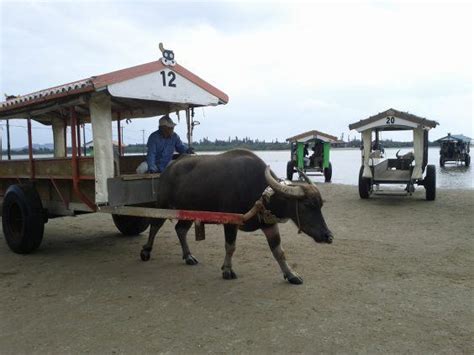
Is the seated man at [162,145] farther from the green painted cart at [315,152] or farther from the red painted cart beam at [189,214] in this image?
the green painted cart at [315,152]

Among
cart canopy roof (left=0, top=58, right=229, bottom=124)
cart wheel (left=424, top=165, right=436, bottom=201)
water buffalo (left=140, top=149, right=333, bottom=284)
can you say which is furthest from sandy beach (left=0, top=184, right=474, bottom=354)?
cart wheel (left=424, top=165, right=436, bottom=201)

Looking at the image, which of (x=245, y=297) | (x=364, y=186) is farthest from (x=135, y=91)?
(x=364, y=186)

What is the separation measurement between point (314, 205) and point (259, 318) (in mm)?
1248

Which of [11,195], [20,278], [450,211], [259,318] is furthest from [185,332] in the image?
[450,211]

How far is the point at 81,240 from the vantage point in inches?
281

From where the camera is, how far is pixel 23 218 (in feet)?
19.2

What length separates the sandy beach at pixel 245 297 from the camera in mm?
3285

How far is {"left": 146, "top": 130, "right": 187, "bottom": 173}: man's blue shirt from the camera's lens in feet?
19.0

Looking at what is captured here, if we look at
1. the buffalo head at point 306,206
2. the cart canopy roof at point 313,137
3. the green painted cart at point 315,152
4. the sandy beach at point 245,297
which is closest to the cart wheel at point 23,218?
the sandy beach at point 245,297

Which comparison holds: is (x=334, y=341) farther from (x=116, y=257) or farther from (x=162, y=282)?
(x=116, y=257)

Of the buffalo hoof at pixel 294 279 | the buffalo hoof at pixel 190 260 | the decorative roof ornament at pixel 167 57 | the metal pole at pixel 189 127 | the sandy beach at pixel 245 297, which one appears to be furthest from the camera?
the metal pole at pixel 189 127

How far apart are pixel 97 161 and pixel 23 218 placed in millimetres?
1682

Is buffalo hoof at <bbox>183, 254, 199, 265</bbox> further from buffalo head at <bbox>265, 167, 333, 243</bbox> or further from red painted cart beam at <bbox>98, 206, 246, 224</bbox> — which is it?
buffalo head at <bbox>265, 167, 333, 243</bbox>

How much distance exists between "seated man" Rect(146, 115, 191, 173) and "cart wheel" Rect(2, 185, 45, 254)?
170cm
